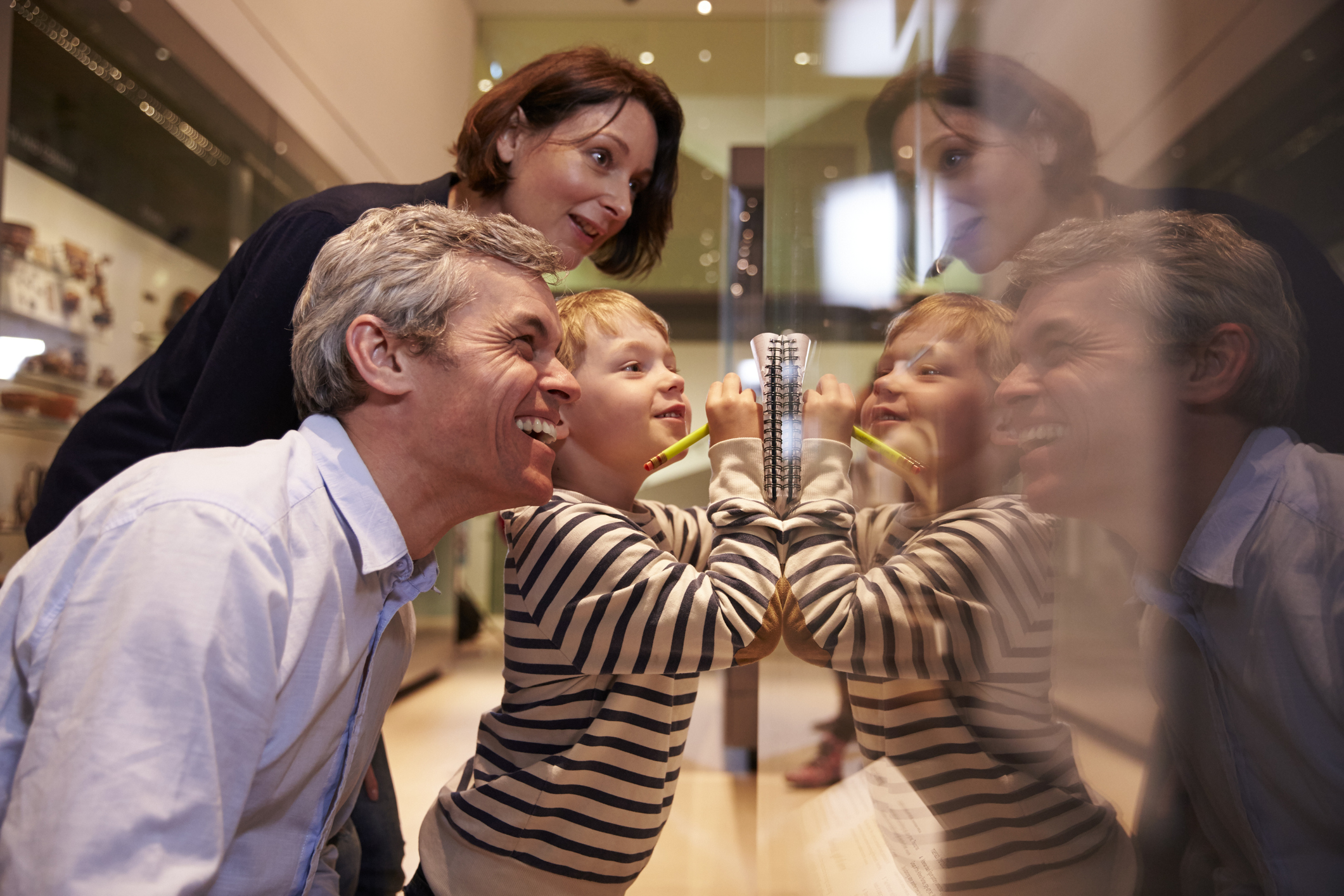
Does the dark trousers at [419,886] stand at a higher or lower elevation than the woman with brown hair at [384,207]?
lower

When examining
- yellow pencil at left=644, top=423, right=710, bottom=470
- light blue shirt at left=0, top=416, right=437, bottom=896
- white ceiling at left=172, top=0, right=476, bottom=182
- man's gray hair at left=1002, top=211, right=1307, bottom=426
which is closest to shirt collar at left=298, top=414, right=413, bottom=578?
light blue shirt at left=0, top=416, right=437, bottom=896

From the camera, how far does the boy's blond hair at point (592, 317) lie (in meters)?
1.13

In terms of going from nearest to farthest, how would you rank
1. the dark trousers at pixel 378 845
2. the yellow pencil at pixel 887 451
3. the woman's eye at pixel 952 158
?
1. the woman's eye at pixel 952 158
2. the yellow pencil at pixel 887 451
3. the dark trousers at pixel 378 845

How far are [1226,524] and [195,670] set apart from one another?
68 cm

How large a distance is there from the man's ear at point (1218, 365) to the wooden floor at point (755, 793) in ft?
0.55

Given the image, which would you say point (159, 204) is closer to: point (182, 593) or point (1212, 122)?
point (182, 593)

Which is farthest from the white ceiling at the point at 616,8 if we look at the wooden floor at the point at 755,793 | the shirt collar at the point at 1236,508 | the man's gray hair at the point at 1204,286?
the shirt collar at the point at 1236,508

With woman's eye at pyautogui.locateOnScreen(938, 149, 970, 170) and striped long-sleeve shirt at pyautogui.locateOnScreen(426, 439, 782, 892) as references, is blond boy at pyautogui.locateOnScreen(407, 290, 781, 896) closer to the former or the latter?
striped long-sleeve shirt at pyautogui.locateOnScreen(426, 439, 782, 892)

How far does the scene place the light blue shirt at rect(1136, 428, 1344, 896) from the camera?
40 centimetres

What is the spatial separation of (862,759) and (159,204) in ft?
7.57

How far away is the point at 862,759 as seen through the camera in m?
0.85

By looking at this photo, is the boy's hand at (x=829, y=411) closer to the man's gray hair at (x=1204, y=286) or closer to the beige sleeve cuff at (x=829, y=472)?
the beige sleeve cuff at (x=829, y=472)

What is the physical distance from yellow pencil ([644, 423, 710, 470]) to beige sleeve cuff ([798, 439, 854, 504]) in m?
0.16

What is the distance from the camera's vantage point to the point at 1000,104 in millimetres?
589
